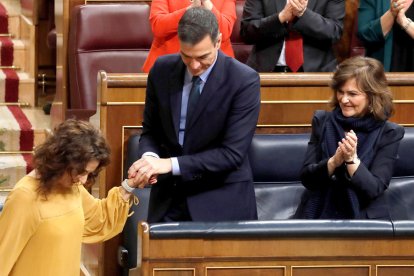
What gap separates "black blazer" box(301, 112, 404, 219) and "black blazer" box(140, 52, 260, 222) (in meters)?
0.24

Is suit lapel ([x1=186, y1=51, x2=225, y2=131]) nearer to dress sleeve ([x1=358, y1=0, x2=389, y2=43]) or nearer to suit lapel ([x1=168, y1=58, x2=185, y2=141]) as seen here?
suit lapel ([x1=168, y1=58, x2=185, y2=141])

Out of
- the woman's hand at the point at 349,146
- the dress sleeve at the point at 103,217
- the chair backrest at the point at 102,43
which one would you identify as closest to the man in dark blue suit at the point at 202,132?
the dress sleeve at the point at 103,217

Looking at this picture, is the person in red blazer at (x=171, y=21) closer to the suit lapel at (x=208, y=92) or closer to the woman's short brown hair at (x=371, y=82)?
the woman's short brown hair at (x=371, y=82)

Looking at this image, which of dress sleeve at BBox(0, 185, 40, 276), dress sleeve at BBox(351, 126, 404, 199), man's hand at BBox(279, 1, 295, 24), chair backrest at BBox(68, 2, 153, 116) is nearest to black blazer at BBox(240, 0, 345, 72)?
man's hand at BBox(279, 1, 295, 24)

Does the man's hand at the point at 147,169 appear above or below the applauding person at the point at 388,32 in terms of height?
below

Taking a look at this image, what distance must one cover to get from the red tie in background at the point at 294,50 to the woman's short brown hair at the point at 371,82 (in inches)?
31.6

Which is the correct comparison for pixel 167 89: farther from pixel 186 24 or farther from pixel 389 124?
pixel 389 124

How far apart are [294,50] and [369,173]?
3.30 feet

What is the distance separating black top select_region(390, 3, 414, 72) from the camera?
4.15 m

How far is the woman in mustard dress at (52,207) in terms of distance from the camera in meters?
2.53

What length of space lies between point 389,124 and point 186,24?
0.74m

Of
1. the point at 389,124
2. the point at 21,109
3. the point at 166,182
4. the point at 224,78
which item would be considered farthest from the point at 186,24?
the point at 21,109

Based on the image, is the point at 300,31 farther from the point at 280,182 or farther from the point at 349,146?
the point at 349,146

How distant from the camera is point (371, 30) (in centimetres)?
414
